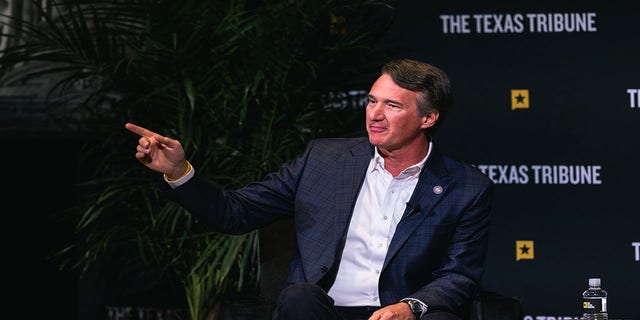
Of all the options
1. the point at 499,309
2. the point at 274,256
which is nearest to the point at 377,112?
the point at 274,256

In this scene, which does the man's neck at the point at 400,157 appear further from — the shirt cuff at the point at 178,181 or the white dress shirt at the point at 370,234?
the shirt cuff at the point at 178,181

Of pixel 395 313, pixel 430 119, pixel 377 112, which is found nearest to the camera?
pixel 395 313

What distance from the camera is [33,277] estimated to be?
575 centimetres

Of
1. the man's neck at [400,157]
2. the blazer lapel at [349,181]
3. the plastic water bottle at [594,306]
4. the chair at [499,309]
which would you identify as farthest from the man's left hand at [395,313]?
the plastic water bottle at [594,306]

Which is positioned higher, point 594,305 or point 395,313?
point 395,313

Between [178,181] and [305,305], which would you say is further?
[178,181]

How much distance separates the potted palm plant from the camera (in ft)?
15.0

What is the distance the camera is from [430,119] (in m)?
3.46

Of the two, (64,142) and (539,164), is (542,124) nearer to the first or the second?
(539,164)

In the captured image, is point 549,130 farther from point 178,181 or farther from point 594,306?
point 178,181

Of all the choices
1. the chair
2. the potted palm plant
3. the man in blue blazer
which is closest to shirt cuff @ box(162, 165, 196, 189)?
the man in blue blazer

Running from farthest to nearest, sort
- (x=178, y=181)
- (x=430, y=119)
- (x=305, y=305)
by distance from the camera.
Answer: (x=430, y=119) → (x=178, y=181) → (x=305, y=305)

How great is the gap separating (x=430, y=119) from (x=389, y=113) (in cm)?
16

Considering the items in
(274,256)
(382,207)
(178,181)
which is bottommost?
(274,256)
